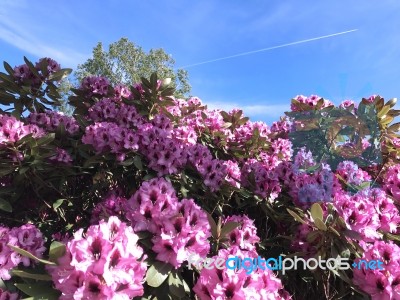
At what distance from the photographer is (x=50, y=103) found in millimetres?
3053

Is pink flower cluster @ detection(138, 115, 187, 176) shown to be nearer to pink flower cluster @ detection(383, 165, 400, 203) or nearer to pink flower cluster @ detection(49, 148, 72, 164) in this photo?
pink flower cluster @ detection(49, 148, 72, 164)

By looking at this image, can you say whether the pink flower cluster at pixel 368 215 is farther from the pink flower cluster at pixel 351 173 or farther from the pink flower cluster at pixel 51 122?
the pink flower cluster at pixel 51 122


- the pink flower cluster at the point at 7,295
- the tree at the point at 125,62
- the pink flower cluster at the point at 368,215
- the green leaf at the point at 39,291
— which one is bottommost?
the pink flower cluster at the point at 7,295

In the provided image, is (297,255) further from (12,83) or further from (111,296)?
(12,83)

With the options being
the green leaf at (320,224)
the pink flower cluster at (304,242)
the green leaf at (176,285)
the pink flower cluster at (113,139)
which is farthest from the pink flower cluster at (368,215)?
the pink flower cluster at (113,139)

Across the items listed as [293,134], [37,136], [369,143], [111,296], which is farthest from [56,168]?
[369,143]

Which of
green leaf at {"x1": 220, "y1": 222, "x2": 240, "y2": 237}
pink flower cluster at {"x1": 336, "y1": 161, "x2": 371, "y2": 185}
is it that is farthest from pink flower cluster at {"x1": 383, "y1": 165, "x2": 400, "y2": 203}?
green leaf at {"x1": 220, "y1": 222, "x2": 240, "y2": 237}

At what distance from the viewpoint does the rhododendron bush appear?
1.46 metres

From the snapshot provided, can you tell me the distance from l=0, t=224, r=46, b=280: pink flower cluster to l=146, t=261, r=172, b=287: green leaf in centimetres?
56

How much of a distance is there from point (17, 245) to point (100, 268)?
2.47ft

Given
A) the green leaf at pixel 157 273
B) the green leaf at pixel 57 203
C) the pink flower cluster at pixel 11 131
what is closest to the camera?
the green leaf at pixel 157 273

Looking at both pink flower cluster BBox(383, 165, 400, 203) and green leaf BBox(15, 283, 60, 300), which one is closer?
green leaf BBox(15, 283, 60, 300)

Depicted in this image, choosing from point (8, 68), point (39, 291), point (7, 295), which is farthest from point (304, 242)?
point (8, 68)

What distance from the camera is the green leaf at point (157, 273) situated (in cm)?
147
